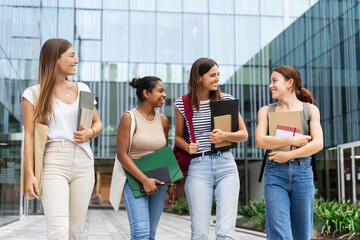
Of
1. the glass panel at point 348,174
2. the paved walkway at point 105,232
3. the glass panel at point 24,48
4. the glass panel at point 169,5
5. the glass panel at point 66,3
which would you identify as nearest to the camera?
the paved walkway at point 105,232

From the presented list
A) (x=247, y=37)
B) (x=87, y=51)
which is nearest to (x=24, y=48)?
(x=87, y=51)

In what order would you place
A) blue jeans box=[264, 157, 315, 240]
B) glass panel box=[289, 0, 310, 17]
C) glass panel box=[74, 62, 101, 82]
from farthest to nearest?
glass panel box=[289, 0, 310, 17] → glass panel box=[74, 62, 101, 82] → blue jeans box=[264, 157, 315, 240]

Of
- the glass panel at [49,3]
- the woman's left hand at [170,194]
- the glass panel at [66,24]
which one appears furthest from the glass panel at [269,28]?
the woman's left hand at [170,194]

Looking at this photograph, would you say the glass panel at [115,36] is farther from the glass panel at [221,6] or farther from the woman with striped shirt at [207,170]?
the woman with striped shirt at [207,170]

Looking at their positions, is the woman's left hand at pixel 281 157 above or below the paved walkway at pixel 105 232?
above

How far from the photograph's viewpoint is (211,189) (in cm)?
410

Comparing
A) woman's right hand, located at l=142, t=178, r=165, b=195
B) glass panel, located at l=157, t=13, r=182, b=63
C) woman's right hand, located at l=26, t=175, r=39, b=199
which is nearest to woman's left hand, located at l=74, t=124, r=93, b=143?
woman's right hand, located at l=26, t=175, r=39, b=199

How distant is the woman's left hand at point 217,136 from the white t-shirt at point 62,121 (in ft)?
3.39

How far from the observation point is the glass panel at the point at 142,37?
3222 cm

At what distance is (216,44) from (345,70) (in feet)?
33.7

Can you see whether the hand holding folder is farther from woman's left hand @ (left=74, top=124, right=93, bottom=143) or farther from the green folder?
woman's left hand @ (left=74, top=124, right=93, bottom=143)

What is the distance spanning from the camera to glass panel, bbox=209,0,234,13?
3328 centimetres

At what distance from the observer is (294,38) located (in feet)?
101

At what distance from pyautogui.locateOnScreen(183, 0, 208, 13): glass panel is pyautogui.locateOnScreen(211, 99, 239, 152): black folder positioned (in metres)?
29.7
